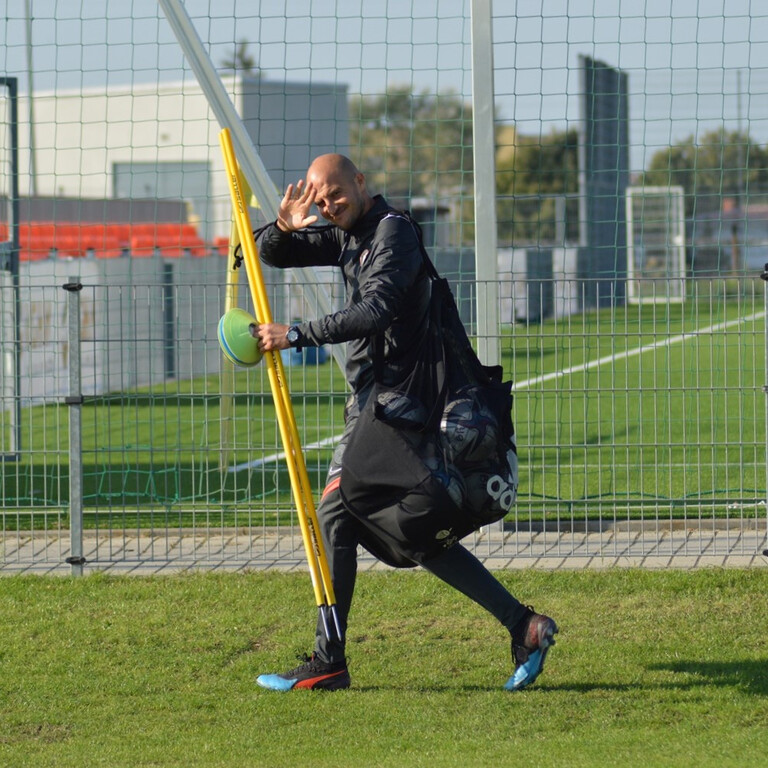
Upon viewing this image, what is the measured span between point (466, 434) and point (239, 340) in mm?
958

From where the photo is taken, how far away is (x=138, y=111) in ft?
129

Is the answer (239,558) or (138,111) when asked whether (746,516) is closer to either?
(239,558)

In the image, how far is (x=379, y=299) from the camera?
4.96 m

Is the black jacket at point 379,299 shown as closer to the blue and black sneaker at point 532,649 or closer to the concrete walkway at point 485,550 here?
the blue and black sneaker at point 532,649

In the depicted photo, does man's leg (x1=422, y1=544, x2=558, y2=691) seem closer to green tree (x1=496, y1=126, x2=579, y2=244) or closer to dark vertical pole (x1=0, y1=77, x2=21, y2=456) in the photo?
green tree (x1=496, y1=126, x2=579, y2=244)

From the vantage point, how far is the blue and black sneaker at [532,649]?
5.32 metres

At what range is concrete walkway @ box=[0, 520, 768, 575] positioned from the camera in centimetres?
761

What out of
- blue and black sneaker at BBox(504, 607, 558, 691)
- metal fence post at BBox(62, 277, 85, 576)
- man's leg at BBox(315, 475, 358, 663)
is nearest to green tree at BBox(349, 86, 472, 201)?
metal fence post at BBox(62, 277, 85, 576)

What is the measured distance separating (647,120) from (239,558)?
12.1 feet

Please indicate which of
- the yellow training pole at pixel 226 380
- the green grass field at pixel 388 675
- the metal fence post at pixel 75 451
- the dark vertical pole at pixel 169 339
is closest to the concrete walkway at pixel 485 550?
the metal fence post at pixel 75 451

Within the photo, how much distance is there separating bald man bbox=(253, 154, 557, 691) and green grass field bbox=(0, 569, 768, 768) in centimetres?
18

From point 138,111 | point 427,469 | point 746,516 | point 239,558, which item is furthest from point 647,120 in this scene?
point 138,111

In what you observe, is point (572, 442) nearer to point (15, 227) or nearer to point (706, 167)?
point (15, 227)

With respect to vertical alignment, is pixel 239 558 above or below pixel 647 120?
below
